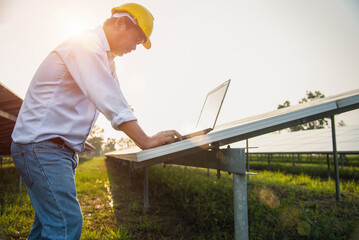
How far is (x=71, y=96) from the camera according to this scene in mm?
1043

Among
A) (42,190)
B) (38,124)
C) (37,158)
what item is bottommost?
(42,190)

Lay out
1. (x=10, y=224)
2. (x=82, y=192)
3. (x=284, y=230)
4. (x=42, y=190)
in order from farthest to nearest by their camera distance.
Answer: (x=82, y=192), (x=10, y=224), (x=284, y=230), (x=42, y=190)

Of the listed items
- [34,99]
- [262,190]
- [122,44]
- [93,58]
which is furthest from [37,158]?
[262,190]

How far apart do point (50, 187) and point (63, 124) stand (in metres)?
0.27

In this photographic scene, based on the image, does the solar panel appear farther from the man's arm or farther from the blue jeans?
the blue jeans

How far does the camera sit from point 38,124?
0.97m

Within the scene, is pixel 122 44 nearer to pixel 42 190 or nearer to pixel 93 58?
pixel 93 58

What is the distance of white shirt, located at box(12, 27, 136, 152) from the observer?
94cm

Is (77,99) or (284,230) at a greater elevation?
(77,99)

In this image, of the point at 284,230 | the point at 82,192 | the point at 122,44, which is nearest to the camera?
the point at 122,44

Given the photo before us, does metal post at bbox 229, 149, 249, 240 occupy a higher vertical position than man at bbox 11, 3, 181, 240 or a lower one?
lower

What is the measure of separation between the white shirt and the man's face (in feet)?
0.47

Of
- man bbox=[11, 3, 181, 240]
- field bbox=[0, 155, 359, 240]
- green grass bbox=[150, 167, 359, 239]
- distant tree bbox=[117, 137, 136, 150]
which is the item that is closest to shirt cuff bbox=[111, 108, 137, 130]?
man bbox=[11, 3, 181, 240]

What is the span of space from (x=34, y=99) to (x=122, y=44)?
20.7 inches
